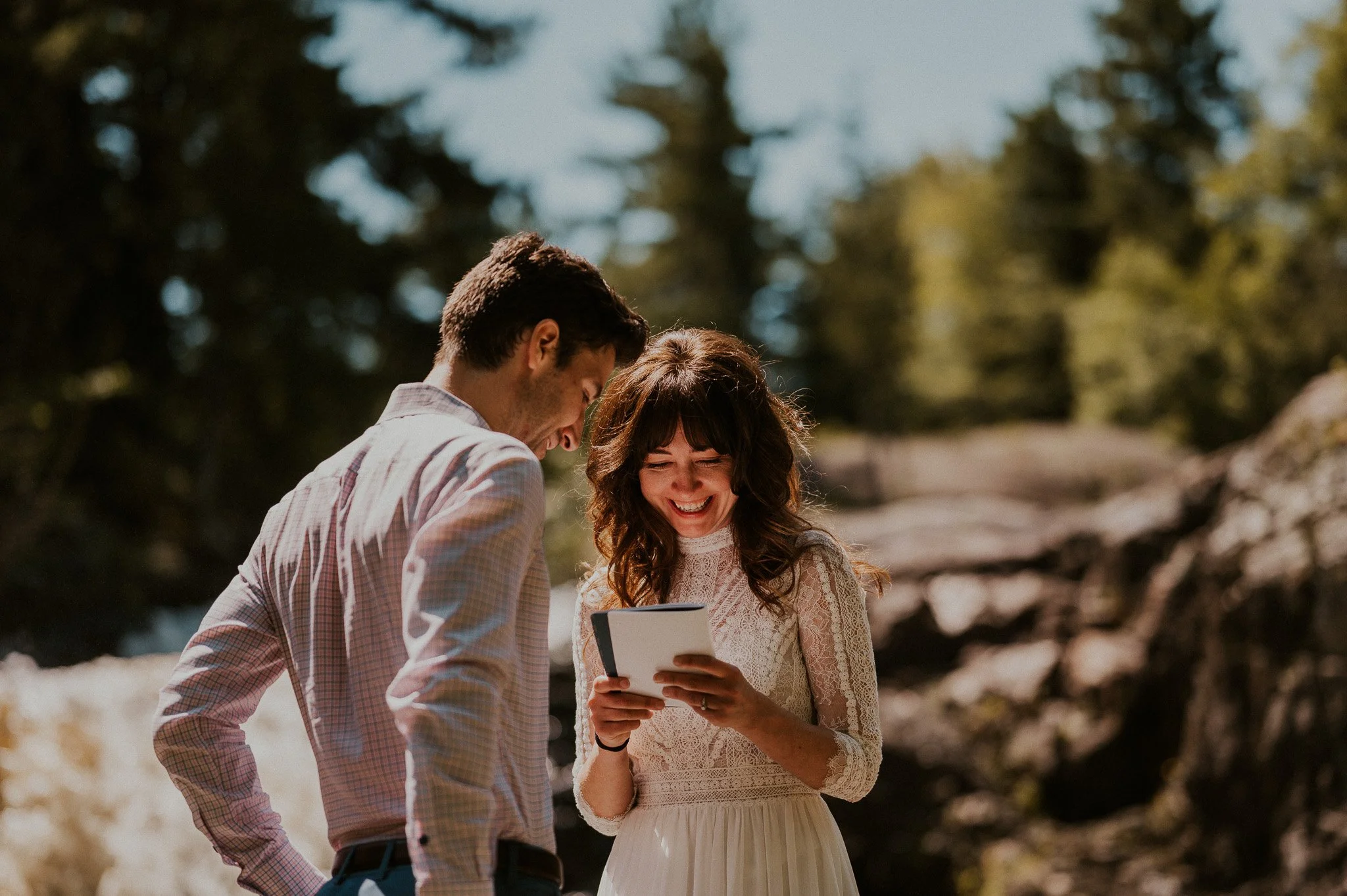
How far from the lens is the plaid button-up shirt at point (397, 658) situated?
1705 millimetres

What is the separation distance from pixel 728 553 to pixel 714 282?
77.0 ft

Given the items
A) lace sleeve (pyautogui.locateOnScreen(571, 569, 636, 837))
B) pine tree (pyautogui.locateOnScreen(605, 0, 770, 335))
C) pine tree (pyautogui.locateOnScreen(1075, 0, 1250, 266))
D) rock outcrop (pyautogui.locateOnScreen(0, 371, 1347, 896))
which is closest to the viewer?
lace sleeve (pyautogui.locateOnScreen(571, 569, 636, 837))

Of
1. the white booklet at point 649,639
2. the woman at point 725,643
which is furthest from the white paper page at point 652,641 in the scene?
the woman at point 725,643

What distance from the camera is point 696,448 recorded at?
2.63 m

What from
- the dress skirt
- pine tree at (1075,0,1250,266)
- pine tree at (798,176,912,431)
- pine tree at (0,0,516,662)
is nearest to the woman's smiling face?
the dress skirt

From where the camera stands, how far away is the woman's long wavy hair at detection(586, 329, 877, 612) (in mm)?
2623

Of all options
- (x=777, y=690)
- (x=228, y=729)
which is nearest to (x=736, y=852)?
(x=777, y=690)

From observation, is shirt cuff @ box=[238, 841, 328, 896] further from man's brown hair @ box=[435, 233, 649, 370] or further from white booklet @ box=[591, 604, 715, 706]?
man's brown hair @ box=[435, 233, 649, 370]

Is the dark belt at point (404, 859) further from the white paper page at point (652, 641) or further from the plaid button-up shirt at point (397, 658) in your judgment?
the white paper page at point (652, 641)

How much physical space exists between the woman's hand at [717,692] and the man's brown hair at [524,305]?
1.86ft

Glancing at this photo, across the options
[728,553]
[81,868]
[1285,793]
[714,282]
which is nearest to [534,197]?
[714,282]

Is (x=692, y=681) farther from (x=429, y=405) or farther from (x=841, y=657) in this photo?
(x=429, y=405)

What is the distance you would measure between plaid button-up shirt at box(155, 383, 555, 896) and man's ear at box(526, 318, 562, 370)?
0.52ft

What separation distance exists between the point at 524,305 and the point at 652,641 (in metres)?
0.60
